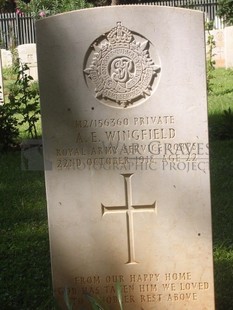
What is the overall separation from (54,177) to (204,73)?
3.14 feet

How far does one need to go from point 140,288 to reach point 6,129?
5.12m

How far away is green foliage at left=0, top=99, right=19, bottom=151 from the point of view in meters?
9.06

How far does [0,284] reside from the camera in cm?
494

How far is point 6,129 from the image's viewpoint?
9.06 metres

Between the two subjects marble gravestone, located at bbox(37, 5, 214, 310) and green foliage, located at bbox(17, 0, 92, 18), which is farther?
green foliage, located at bbox(17, 0, 92, 18)

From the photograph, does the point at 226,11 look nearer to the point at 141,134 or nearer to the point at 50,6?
the point at 50,6

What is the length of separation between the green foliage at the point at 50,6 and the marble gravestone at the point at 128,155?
13.5 m

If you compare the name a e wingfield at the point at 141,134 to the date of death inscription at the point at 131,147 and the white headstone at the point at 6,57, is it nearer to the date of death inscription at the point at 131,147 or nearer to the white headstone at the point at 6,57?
the date of death inscription at the point at 131,147

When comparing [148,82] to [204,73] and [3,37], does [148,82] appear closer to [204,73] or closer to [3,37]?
[204,73]

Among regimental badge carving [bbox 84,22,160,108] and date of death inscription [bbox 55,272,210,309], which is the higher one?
regimental badge carving [bbox 84,22,160,108]

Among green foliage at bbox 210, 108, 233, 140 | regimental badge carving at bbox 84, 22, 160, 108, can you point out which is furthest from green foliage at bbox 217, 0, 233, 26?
regimental badge carving at bbox 84, 22, 160, 108

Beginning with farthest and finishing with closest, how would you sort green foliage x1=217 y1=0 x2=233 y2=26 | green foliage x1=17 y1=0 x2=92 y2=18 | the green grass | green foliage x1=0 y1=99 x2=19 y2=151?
1. green foliage x1=217 y1=0 x2=233 y2=26
2. green foliage x1=17 y1=0 x2=92 y2=18
3. green foliage x1=0 y1=99 x2=19 y2=151
4. the green grass

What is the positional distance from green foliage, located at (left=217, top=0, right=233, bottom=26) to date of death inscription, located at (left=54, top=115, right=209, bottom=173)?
17152mm

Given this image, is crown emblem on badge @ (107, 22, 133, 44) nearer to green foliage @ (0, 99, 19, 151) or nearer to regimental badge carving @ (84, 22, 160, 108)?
regimental badge carving @ (84, 22, 160, 108)
